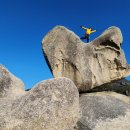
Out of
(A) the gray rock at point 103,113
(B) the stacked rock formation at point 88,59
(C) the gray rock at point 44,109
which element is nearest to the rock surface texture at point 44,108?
(C) the gray rock at point 44,109

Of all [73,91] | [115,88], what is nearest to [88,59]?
A: [115,88]

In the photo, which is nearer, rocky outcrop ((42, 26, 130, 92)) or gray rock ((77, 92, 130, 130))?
gray rock ((77, 92, 130, 130))

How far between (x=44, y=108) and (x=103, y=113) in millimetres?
3330

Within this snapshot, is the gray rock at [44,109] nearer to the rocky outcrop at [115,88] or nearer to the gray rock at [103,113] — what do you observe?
the gray rock at [103,113]

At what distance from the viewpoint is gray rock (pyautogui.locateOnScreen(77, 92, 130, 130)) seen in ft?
44.1

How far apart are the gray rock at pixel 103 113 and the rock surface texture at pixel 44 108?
3.01 ft

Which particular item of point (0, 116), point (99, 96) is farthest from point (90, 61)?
point (0, 116)

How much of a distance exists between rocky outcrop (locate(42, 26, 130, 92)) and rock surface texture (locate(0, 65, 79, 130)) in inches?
137

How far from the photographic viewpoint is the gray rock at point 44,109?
11781 mm

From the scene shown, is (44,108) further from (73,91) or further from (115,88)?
(115,88)

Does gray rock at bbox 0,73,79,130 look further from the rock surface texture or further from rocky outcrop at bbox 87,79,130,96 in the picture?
rocky outcrop at bbox 87,79,130,96

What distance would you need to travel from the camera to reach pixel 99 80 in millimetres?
16422

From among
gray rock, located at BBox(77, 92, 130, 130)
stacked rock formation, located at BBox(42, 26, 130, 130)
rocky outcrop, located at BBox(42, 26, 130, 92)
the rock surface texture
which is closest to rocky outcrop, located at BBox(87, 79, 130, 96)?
stacked rock formation, located at BBox(42, 26, 130, 130)

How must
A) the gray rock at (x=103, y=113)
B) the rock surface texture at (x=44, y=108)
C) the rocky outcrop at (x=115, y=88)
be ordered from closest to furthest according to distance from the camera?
the rock surface texture at (x=44, y=108), the gray rock at (x=103, y=113), the rocky outcrop at (x=115, y=88)
